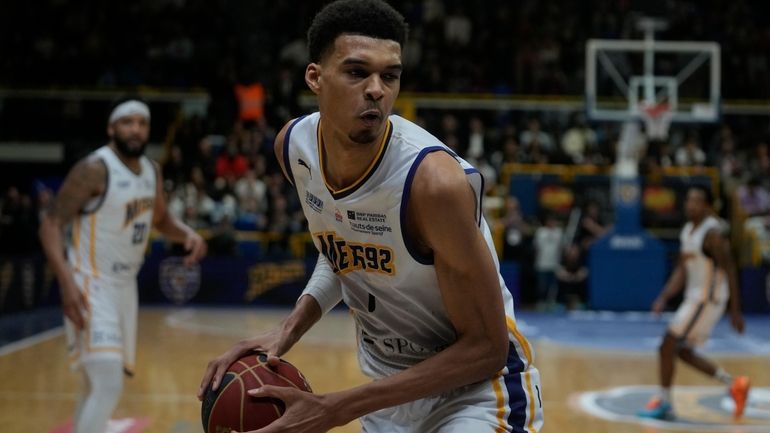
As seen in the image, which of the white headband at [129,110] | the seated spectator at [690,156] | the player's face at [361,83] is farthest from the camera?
the seated spectator at [690,156]

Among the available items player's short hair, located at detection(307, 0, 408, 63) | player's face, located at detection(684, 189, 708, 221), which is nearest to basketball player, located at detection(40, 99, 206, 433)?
player's short hair, located at detection(307, 0, 408, 63)

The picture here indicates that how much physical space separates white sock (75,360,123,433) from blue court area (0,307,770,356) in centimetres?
624

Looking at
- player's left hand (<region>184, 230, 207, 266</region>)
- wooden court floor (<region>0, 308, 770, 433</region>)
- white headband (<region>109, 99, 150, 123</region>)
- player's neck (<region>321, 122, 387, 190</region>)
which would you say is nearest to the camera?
player's neck (<region>321, 122, 387, 190</region>)

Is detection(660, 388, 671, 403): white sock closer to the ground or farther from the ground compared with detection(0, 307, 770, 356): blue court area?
farther from the ground

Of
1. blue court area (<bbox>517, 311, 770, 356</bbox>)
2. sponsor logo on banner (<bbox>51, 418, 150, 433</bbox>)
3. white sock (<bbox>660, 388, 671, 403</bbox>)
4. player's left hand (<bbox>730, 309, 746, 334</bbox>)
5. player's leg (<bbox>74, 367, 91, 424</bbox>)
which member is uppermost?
player's leg (<bbox>74, 367, 91, 424</bbox>)

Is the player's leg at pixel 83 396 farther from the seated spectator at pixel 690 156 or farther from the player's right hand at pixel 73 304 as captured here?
the seated spectator at pixel 690 156

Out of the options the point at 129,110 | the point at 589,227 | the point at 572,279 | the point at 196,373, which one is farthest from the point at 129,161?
the point at 589,227

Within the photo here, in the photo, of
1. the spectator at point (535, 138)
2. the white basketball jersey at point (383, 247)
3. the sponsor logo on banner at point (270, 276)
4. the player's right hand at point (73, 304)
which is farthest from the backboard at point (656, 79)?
the white basketball jersey at point (383, 247)

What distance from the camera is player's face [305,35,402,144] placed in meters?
2.67

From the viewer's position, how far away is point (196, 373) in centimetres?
892

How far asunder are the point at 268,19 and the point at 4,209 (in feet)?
26.3

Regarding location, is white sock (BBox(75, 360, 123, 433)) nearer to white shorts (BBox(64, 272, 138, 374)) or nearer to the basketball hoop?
white shorts (BBox(64, 272, 138, 374))

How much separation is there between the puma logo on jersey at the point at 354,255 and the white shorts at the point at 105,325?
2.26m

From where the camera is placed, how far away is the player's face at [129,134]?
5.35 m
